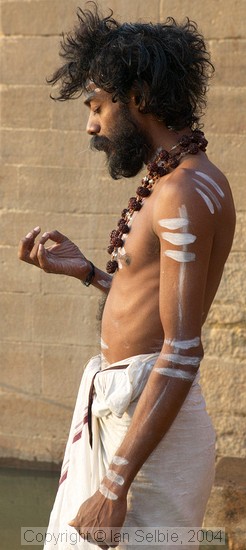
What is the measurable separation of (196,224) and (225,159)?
218 cm

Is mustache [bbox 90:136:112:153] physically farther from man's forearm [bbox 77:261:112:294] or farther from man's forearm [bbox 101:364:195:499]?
man's forearm [bbox 101:364:195:499]

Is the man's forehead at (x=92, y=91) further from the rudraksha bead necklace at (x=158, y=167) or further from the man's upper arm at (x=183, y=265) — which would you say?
the man's upper arm at (x=183, y=265)

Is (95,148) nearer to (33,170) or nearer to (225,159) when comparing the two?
(225,159)

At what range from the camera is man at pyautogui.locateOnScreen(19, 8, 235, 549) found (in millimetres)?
2160

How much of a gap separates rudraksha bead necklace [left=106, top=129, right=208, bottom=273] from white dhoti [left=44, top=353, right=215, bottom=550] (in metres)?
0.32

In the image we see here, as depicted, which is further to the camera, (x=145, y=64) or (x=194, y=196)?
(x=145, y=64)

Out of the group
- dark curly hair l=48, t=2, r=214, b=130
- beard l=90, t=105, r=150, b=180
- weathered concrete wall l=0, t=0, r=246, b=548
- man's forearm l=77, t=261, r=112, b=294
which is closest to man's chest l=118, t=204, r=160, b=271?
beard l=90, t=105, r=150, b=180

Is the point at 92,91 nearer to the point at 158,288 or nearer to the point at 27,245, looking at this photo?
the point at 27,245

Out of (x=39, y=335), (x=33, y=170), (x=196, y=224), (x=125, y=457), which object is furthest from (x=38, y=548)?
(x=196, y=224)

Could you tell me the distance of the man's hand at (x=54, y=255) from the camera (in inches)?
102

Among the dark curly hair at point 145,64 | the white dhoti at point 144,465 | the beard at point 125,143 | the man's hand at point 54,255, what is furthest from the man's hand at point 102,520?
the dark curly hair at point 145,64

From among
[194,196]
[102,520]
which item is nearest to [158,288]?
[194,196]

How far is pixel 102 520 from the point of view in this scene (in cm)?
214

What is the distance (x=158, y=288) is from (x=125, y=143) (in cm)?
40
